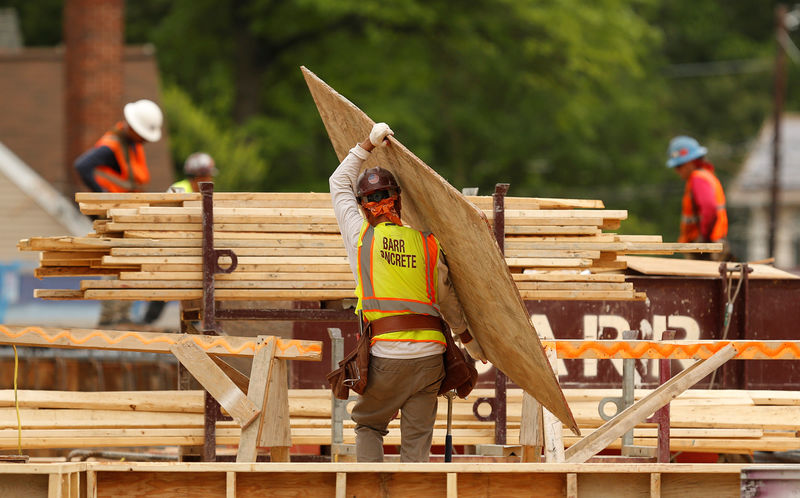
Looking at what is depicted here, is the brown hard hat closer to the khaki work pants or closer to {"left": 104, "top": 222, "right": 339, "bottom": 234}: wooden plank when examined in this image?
the khaki work pants

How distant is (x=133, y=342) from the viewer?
7.98m

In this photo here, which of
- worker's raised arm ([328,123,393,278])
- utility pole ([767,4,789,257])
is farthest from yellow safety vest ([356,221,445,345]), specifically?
utility pole ([767,4,789,257])

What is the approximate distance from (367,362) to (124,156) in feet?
20.8

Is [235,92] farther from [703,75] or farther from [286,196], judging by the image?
[286,196]

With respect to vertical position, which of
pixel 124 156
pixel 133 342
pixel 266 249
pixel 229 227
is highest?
pixel 124 156

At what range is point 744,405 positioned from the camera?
9508 mm

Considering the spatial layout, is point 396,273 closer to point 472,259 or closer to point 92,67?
point 472,259

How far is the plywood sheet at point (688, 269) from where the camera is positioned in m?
10.4

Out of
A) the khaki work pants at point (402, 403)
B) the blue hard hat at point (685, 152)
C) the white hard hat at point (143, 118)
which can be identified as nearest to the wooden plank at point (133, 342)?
the khaki work pants at point (402, 403)

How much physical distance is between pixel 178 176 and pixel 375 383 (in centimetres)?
2885

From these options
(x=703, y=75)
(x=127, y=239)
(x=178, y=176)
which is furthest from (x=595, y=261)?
(x=703, y=75)

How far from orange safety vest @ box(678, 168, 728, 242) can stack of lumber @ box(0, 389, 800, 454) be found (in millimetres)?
3164

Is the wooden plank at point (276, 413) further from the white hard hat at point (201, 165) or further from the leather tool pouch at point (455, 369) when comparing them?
the white hard hat at point (201, 165)

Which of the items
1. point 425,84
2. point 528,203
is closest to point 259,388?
point 528,203
